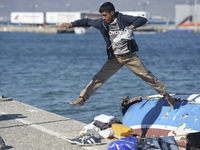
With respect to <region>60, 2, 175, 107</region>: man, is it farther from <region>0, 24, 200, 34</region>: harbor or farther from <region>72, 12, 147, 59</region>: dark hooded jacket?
<region>0, 24, 200, 34</region>: harbor

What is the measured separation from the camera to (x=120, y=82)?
77.8 ft

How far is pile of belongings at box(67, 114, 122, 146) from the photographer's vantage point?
6.66m

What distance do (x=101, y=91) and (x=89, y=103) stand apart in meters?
3.36

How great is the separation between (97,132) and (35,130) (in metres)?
1.18

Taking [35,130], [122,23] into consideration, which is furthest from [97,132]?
[122,23]

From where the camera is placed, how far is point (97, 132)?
7.07 meters

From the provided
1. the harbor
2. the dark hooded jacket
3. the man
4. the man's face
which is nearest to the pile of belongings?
the man

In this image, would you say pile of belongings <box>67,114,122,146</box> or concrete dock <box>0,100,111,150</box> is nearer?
concrete dock <box>0,100,111,150</box>

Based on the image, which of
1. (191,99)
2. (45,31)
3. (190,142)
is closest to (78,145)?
(190,142)

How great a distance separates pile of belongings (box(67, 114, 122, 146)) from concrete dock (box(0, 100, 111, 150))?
0.11 metres

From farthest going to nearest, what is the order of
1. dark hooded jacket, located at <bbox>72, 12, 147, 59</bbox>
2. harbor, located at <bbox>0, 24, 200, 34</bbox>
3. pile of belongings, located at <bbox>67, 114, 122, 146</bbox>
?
harbor, located at <bbox>0, 24, 200, 34</bbox>, pile of belongings, located at <bbox>67, 114, 122, 146</bbox>, dark hooded jacket, located at <bbox>72, 12, 147, 59</bbox>

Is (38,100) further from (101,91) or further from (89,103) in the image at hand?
(101,91)

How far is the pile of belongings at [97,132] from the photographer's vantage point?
6656 millimetres

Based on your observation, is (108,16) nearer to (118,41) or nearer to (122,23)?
(122,23)
